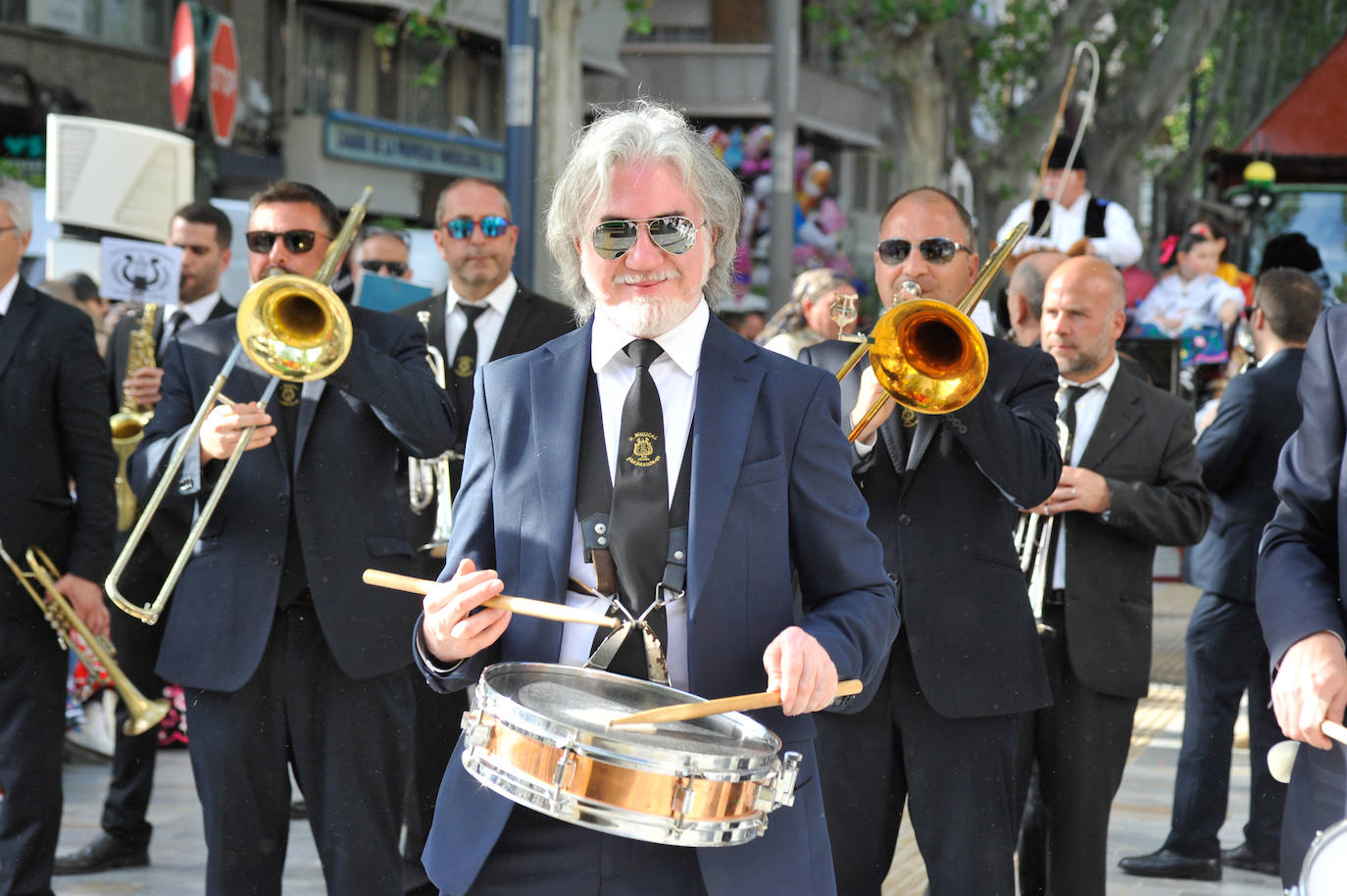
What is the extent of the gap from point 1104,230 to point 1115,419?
A: 4.59 meters

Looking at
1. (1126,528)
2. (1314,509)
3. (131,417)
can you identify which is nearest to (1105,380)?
(1126,528)

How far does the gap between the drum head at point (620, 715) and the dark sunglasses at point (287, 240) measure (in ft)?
8.47

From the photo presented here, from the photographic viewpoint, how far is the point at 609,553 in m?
2.85

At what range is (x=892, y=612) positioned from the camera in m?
2.97

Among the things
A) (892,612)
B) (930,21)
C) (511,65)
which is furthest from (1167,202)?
(892,612)

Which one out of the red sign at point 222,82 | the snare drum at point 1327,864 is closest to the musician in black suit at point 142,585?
the snare drum at point 1327,864

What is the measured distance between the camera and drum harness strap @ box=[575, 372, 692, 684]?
281 cm

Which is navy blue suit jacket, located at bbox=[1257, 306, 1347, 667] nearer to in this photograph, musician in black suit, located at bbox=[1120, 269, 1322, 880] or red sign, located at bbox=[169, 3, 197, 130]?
musician in black suit, located at bbox=[1120, 269, 1322, 880]

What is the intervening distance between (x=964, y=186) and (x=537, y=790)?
682 inches

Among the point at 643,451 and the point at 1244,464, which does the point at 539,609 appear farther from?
the point at 1244,464

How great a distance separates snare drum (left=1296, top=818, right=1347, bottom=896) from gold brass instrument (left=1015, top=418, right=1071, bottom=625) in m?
2.69

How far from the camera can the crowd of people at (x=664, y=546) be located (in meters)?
2.85

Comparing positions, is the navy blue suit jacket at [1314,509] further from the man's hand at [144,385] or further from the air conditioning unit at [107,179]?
the air conditioning unit at [107,179]

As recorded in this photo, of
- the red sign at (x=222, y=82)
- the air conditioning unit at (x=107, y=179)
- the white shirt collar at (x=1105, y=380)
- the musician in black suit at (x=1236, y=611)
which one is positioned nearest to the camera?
the white shirt collar at (x=1105, y=380)
